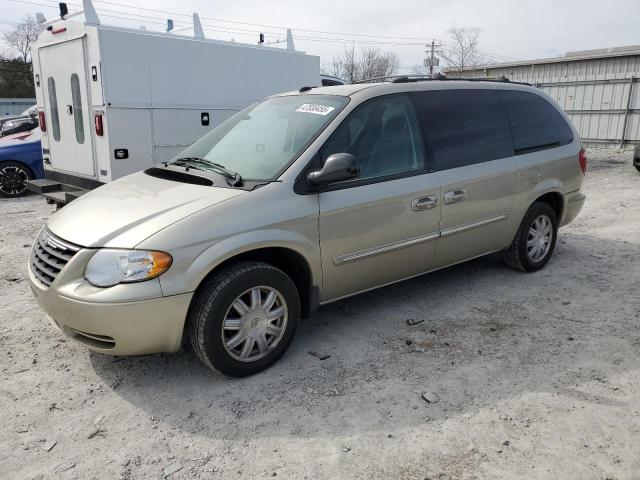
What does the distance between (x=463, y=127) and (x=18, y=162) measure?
8711 mm

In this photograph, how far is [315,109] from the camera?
13.1 feet

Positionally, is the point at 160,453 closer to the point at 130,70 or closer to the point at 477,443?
the point at 477,443

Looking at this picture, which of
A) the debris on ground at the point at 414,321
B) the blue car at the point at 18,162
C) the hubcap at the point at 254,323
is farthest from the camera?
the blue car at the point at 18,162

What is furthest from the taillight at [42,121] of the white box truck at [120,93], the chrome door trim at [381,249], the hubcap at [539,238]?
the hubcap at [539,238]

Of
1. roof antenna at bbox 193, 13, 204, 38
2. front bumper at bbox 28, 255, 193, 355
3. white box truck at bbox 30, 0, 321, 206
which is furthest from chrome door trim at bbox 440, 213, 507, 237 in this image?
roof antenna at bbox 193, 13, 204, 38

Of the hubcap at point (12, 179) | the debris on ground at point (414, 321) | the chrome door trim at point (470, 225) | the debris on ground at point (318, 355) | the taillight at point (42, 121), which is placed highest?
the taillight at point (42, 121)

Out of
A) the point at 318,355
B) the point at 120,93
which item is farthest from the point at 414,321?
the point at 120,93

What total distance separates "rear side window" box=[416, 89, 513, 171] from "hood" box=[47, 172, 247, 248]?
177cm

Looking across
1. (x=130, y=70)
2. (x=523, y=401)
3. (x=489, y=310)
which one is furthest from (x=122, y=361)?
(x=130, y=70)

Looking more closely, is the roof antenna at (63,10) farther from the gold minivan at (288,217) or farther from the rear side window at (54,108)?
the gold minivan at (288,217)

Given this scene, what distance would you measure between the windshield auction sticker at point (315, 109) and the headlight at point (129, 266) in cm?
165

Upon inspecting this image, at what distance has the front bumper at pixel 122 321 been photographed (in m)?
2.96

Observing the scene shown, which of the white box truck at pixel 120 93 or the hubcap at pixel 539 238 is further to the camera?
the white box truck at pixel 120 93

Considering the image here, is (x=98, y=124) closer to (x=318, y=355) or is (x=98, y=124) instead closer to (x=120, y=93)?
(x=120, y=93)
